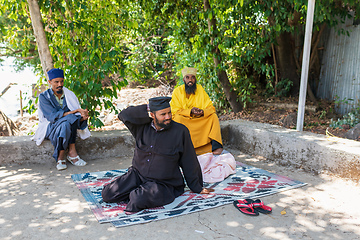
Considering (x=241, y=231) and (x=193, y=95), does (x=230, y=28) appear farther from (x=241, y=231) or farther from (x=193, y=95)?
(x=241, y=231)

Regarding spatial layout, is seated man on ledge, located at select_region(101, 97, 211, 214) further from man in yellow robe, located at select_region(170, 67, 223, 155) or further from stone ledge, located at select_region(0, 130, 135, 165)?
stone ledge, located at select_region(0, 130, 135, 165)

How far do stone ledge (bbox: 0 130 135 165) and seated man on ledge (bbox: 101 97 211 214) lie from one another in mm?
1914

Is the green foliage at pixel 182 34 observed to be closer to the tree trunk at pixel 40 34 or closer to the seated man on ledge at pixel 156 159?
the tree trunk at pixel 40 34

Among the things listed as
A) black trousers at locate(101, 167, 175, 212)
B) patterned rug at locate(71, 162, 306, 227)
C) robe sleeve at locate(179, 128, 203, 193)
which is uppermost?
robe sleeve at locate(179, 128, 203, 193)

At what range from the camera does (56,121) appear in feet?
14.8

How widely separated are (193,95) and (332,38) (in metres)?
3.99

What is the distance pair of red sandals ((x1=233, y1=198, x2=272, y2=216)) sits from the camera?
294cm

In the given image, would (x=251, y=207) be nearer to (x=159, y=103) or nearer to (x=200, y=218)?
(x=200, y=218)

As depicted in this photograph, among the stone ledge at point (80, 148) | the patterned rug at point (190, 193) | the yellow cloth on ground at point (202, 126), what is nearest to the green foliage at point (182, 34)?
the stone ledge at point (80, 148)

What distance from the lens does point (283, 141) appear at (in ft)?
15.3

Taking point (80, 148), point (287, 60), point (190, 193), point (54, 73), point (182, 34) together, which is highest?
point (182, 34)

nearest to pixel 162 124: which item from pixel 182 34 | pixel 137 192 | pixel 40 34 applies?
pixel 137 192

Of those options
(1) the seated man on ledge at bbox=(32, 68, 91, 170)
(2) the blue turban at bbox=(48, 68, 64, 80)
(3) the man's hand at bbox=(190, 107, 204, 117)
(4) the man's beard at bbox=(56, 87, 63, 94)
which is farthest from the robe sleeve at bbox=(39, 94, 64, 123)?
(3) the man's hand at bbox=(190, 107, 204, 117)

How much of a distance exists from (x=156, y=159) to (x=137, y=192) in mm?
394
